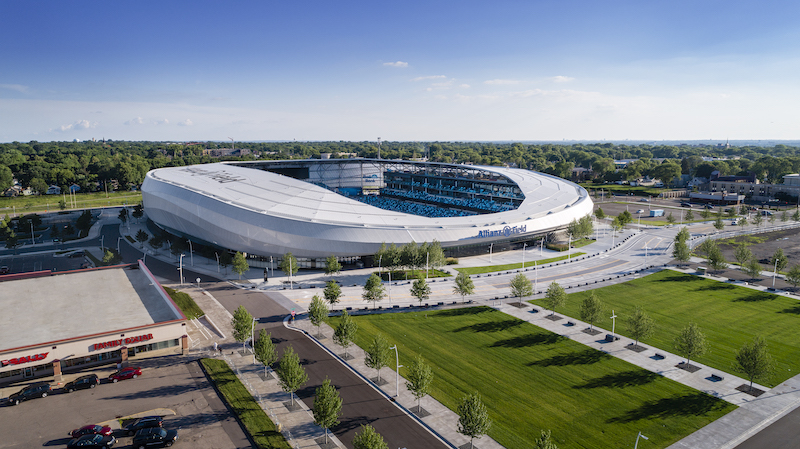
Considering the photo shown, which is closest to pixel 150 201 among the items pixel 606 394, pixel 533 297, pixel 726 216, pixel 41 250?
pixel 41 250

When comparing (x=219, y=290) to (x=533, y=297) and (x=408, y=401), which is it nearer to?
(x=408, y=401)

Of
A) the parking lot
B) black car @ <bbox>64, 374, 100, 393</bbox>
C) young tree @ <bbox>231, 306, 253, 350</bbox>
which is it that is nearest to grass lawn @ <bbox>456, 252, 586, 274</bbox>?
young tree @ <bbox>231, 306, 253, 350</bbox>

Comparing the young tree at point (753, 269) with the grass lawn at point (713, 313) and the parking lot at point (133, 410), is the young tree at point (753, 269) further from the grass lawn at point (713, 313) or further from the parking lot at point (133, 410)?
the parking lot at point (133, 410)

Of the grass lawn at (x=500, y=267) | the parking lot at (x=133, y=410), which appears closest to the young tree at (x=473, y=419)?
the parking lot at (x=133, y=410)

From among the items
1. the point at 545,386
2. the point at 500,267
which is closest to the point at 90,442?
the point at 545,386

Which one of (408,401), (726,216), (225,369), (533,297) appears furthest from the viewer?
(726,216)

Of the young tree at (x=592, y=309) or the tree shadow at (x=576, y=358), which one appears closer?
the tree shadow at (x=576, y=358)

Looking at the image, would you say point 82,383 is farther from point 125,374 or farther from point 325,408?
point 325,408
